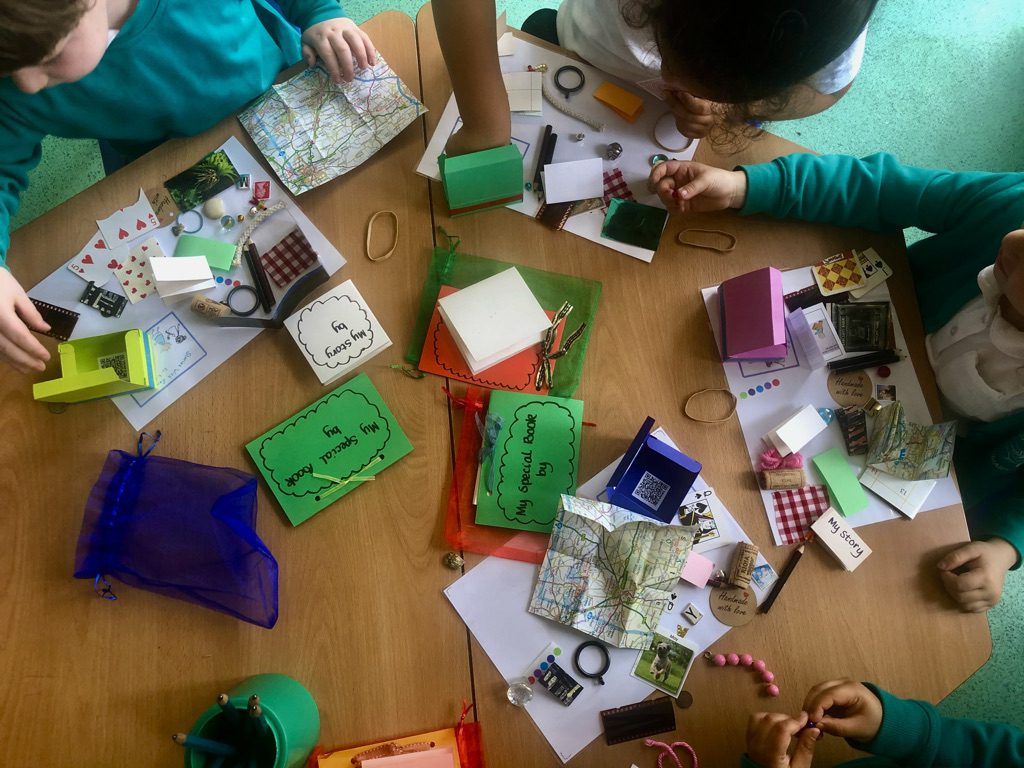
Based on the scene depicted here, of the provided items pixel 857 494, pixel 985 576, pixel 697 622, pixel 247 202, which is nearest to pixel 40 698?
pixel 247 202

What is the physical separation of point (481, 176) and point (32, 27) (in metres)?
0.48

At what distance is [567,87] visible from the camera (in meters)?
0.95

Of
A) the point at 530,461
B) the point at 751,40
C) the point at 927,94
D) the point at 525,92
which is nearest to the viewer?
the point at 751,40

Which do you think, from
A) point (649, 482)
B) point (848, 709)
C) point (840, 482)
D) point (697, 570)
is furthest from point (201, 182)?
point (848, 709)

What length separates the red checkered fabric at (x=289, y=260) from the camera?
34.4 inches

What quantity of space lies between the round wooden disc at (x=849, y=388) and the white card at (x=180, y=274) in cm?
83

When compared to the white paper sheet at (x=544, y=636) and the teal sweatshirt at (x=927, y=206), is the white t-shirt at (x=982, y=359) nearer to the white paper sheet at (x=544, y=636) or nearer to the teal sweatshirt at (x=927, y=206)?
the teal sweatshirt at (x=927, y=206)

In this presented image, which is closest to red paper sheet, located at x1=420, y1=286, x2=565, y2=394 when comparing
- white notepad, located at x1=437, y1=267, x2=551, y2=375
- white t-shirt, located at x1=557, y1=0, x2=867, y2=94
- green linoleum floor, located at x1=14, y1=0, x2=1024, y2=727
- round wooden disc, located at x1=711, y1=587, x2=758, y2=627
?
white notepad, located at x1=437, y1=267, x2=551, y2=375

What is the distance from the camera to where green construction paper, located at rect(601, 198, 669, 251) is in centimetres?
91

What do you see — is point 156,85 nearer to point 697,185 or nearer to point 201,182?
point 201,182

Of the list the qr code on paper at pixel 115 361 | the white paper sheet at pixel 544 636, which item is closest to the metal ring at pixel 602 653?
the white paper sheet at pixel 544 636

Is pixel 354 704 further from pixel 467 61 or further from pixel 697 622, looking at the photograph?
pixel 467 61

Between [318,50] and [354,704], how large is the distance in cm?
86

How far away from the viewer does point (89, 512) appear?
805mm
